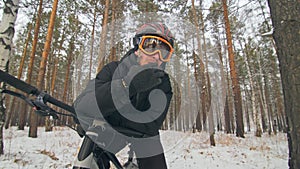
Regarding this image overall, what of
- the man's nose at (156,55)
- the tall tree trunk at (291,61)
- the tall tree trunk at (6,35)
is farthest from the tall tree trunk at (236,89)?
the man's nose at (156,55)

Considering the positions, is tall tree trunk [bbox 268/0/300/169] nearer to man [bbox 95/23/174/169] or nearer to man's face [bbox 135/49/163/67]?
man [bbox 95/23/174/169]

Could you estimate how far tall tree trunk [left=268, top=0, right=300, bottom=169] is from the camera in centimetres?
242

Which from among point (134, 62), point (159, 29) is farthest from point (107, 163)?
point (159, 29)

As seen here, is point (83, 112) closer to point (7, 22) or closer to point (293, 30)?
point (293, 30)

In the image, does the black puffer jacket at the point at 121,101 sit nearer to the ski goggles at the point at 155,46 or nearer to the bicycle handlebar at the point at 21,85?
the ski goggles at the point at 155,46

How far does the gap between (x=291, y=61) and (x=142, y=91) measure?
2.48 m

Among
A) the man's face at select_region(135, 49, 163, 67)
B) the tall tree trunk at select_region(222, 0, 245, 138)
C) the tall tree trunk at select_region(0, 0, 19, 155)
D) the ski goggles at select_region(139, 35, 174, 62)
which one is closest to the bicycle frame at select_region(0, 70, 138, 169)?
the man's face at select_region(135, 49, 163, 67)

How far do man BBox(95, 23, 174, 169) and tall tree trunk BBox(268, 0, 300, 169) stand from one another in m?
1.92

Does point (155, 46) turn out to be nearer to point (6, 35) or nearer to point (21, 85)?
point (21, 85)

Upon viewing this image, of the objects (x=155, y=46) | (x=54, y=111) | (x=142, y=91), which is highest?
(x=155, y=46)

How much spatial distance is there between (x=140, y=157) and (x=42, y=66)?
10124mm

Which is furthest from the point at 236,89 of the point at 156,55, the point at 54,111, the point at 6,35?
the point at 54,111

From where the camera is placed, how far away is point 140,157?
1.65 m

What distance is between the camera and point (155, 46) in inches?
51.8
